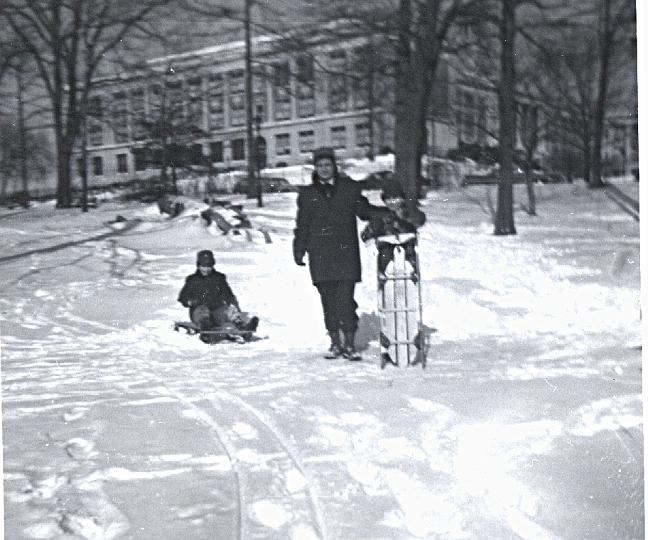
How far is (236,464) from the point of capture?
7.05ft

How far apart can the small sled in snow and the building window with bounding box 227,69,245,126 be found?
1015mm

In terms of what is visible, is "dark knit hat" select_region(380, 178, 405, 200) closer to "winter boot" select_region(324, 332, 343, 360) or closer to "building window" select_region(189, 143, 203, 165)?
"winter boot" select_region(324, 332, 343, 360)

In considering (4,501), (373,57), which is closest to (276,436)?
(4,501)

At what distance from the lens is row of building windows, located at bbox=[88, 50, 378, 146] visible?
9.96 ft

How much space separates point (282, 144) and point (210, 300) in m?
0.85

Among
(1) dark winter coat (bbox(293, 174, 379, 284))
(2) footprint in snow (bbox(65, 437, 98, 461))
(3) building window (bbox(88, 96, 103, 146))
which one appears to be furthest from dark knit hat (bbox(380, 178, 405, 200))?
(2) footprint in snow (bbox(65, 437, 98, 461))

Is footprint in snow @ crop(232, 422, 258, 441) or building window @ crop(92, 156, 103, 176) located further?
building window @ crop(92, 156, 103, 176)

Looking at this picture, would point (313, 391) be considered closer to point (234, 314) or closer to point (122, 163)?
point (234, 314)

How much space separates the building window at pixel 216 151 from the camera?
310cm

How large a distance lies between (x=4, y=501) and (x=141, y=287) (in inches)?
50.8

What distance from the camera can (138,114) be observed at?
3.05 metres

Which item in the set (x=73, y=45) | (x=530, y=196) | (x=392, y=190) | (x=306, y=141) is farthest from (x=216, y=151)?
(x=530, y=196)

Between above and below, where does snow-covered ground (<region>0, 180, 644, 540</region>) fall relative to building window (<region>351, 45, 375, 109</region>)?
below

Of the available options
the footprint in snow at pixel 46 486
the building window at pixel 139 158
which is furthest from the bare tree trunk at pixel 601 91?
the footprint in snow at pixel 46 486
